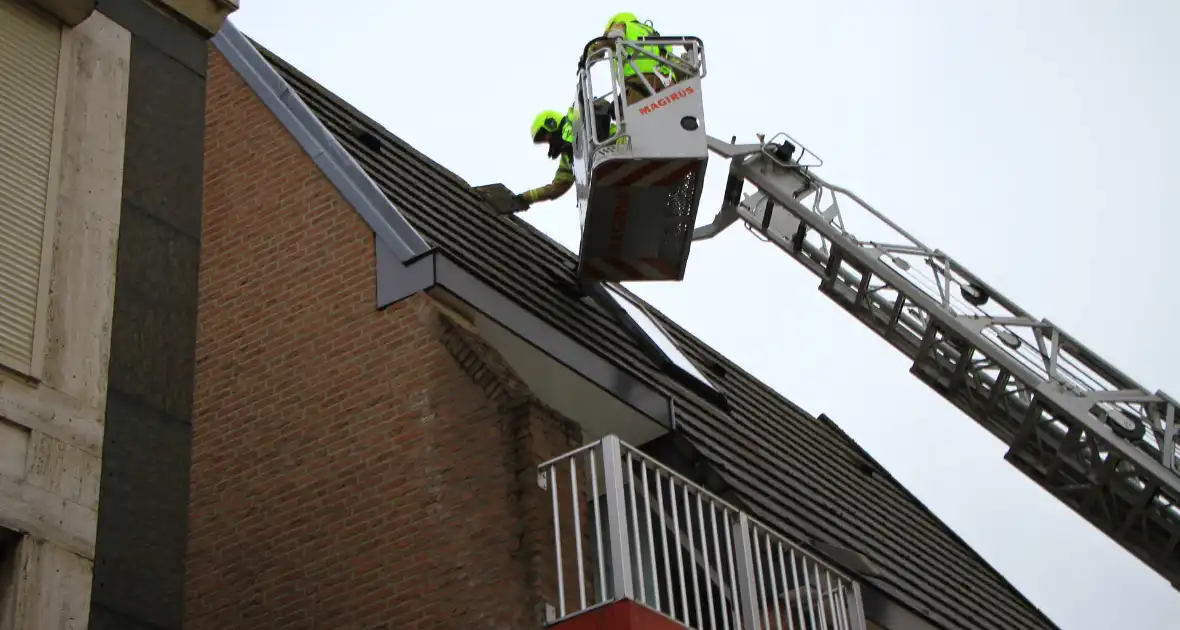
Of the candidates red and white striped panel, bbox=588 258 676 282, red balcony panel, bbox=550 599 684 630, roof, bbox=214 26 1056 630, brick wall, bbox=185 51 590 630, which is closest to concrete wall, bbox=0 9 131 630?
brick wall, bbox=185 51 590 630

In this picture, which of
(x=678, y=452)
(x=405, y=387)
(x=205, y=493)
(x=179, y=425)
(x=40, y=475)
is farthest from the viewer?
(x=678, y=452)

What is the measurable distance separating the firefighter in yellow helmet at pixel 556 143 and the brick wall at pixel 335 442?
129 inches

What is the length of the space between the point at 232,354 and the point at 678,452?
3.12m

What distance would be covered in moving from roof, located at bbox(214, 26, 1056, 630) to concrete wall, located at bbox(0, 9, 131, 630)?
115 inches

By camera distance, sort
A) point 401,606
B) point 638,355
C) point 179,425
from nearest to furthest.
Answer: point 179,425
point 401,606
point 638,355

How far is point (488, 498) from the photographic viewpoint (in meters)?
9.81

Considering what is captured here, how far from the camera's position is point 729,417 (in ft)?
47.7

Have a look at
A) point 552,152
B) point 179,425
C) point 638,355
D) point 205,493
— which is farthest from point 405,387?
point 552,152

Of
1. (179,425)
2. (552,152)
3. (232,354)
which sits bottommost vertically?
(179,425)

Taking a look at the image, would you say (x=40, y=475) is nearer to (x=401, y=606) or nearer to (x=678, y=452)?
(x=401, y=606)

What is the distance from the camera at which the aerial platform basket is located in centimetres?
1398

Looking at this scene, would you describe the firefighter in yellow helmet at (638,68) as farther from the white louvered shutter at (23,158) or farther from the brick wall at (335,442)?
the white louvered shutter at (23,158)

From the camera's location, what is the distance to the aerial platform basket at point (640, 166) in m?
14.0

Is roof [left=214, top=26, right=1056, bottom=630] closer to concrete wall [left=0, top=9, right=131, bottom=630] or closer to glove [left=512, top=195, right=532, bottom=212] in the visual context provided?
glove [left=512, top=195, right=532, bottom=212]
